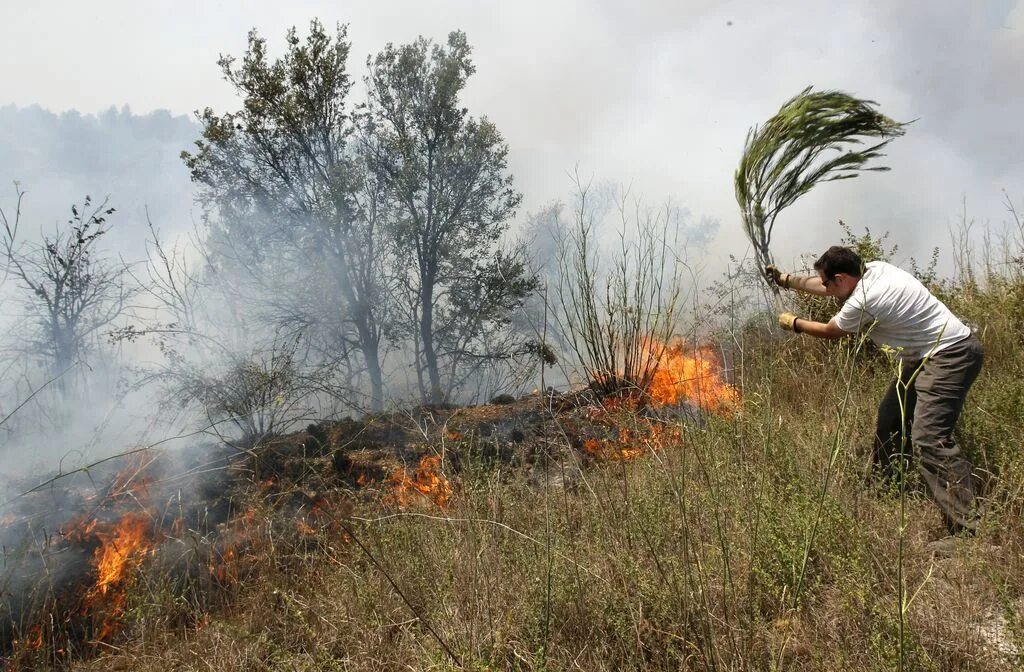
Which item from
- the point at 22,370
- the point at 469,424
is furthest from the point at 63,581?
the point at 22,370

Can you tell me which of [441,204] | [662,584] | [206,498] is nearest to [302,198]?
[441,204]

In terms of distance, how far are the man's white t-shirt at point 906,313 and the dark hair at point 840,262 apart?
19cm

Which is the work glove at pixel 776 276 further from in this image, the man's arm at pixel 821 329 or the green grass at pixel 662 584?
the green grass at pixel 662 584

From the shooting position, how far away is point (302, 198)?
9.28m

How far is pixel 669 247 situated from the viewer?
5.55 m

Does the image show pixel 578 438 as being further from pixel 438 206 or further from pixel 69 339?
pixel 69 339

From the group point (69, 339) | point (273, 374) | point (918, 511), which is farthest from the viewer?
point (69, 339)

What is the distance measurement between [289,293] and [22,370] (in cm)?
326

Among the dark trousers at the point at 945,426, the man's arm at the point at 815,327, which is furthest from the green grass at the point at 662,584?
the man's arm at the point at 815,327

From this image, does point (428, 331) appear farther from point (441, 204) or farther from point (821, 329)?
point (821, 329)

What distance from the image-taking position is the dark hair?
3.73m

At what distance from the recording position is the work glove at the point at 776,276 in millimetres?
3949

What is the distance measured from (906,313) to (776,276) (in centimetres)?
77

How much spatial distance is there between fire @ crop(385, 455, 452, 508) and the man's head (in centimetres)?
259
